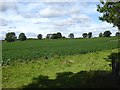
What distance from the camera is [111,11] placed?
70.8 ft

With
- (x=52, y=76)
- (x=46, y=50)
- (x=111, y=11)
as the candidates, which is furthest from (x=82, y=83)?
(x=46, y=50)

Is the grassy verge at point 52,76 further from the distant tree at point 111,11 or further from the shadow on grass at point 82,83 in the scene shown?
the distant tree at point 111,11

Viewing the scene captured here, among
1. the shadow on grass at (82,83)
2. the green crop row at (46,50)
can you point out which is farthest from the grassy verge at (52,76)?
the green crop row at (46,50)

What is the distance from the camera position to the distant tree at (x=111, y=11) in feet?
70.1

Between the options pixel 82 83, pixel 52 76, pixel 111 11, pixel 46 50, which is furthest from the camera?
pixel 46 50

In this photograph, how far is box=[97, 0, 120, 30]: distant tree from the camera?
21.4 meters

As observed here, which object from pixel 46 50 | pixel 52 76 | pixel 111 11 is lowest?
pixel 52 76

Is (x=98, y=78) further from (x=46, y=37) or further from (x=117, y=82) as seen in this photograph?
(x=46, y=37)

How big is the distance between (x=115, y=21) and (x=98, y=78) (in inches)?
410

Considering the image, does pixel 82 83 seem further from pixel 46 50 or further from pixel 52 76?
pixel 46 50

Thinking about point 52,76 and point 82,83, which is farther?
point 52,76

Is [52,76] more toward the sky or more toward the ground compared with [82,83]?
more toward the ground

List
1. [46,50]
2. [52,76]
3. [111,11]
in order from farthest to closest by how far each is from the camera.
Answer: [46,50] → [111,11] → [52,76]

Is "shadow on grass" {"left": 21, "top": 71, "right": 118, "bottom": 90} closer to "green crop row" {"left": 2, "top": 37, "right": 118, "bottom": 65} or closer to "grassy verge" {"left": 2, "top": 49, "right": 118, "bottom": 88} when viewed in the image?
"grassy verge" {"left": 2, "top": 49, "right": 118, "bottom": 88}
